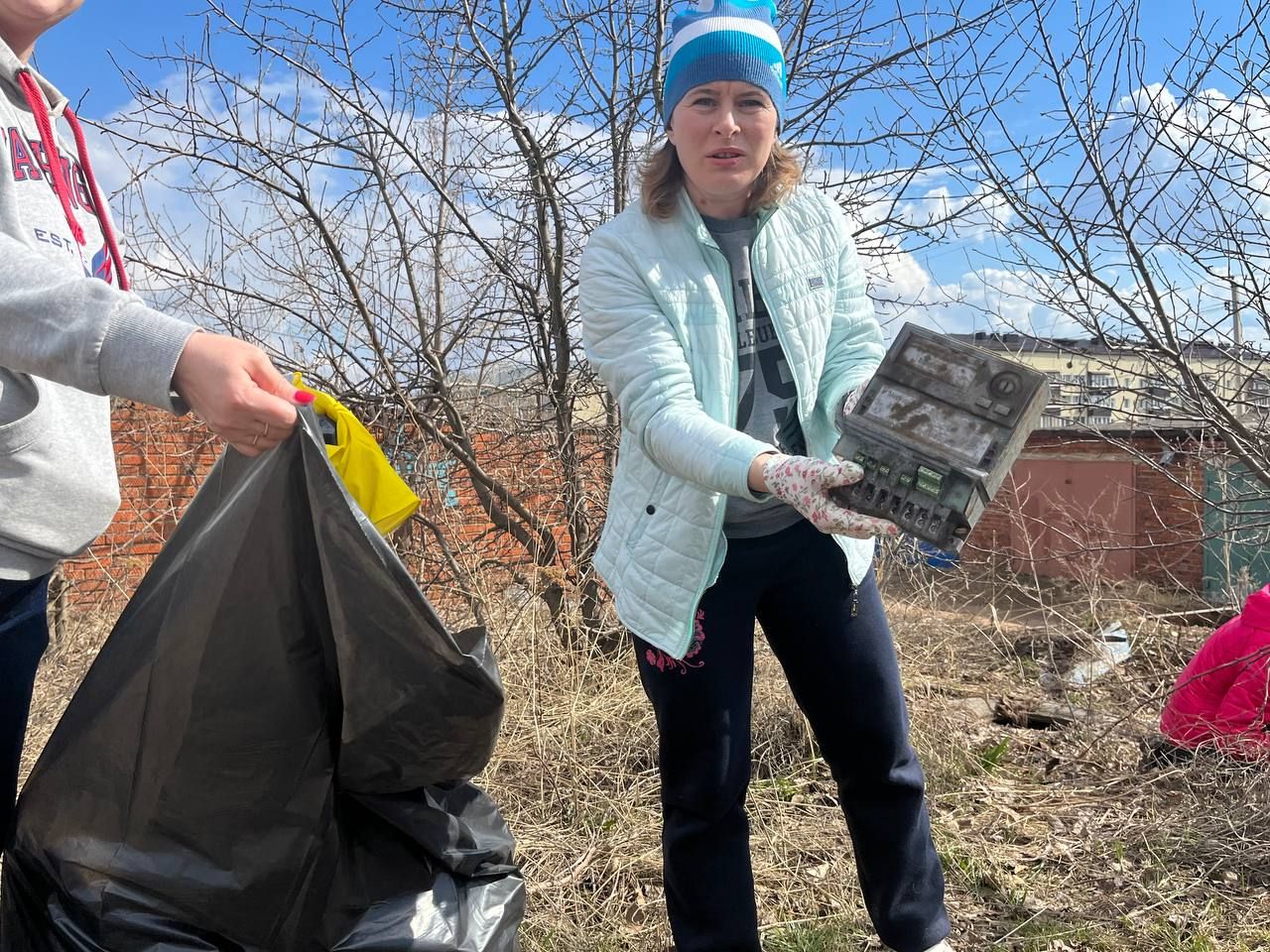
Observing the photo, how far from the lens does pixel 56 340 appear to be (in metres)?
1.12

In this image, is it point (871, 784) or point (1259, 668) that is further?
point (1259, 668)

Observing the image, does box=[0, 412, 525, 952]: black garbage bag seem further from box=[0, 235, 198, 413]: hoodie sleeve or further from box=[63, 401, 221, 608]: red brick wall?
box=[63, 401, 221, 608]: red brick wall

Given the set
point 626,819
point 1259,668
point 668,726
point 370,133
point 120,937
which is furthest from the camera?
point 370,133

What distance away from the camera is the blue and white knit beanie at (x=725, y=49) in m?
1.79

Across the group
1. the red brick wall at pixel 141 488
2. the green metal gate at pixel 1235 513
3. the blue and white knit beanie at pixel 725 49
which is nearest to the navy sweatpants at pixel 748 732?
the blue and white knit beanie at pixel 725 49

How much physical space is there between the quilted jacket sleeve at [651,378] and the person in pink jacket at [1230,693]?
2.34 metres

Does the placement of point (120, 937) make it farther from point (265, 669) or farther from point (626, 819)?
point (626, 819)

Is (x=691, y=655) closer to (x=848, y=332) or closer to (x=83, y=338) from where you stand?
(x=848, y=332)

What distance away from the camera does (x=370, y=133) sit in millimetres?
4395

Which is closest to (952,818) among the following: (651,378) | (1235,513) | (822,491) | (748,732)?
(1235,513)

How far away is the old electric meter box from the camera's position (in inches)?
62.0

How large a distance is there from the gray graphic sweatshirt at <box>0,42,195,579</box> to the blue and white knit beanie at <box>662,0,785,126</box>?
1.07 metres

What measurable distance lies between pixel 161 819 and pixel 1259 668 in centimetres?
341

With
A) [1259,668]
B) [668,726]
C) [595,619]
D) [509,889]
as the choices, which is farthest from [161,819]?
[1259,668]
